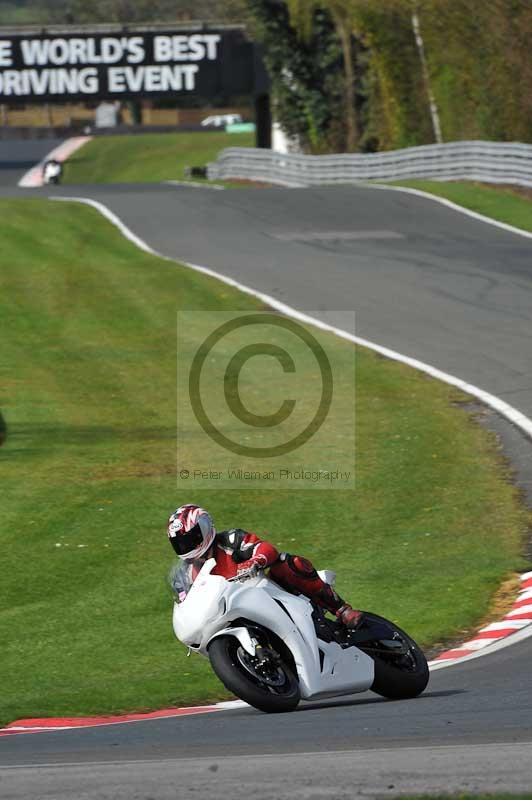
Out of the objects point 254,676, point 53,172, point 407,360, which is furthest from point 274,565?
point 53,172

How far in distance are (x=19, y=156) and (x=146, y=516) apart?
65.1 m

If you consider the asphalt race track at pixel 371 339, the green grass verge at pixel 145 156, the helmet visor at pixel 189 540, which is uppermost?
the helmet visor at pixel 189 540

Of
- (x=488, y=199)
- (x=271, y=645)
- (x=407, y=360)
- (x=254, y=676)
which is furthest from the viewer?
(x=488, y=199)

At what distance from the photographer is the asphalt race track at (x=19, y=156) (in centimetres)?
6569

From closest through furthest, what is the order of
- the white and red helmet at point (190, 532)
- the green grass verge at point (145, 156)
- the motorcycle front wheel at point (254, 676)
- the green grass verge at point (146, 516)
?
the motorcycle front wheel at point (254, 676), the white and red helmet at point (190, 532), the green grass verge at point (146, 516), the green grass verge at point (145, 156)

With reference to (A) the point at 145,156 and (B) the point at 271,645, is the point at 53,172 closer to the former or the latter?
(A) the point at 145,156

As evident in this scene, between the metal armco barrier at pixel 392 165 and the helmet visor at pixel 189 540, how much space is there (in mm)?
26374

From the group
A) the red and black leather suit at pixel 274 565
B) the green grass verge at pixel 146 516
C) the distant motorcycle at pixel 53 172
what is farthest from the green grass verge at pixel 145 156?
the red and black leather suit at pixel 274 565

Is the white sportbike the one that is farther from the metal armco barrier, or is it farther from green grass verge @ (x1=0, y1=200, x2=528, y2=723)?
the metal armco barrier

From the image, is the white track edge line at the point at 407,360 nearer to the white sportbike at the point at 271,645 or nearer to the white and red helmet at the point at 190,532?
the white sportbike at the point at 271,645

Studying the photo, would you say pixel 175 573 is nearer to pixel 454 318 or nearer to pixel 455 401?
pixel 455 401

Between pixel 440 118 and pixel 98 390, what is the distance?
99.2ft

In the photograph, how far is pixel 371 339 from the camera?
20.8 meters

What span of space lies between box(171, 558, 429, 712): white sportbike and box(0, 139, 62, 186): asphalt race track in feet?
181
